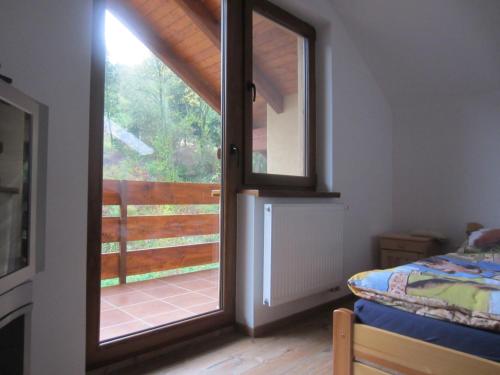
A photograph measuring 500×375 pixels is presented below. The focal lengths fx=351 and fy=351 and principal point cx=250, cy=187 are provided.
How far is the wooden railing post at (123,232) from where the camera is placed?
197 cm

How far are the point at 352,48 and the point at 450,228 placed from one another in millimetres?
1826

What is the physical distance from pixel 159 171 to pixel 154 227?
0.39m

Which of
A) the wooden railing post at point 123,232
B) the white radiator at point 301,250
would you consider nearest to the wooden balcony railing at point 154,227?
the wooden railing post at point 123,232

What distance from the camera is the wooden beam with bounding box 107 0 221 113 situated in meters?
1.95

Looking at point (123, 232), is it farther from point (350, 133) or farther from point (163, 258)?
point (350, 133)

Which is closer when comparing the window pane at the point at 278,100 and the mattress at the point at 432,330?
the mattress at the point at 432,330

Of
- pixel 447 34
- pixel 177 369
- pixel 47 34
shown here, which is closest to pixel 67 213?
pixel 47 34

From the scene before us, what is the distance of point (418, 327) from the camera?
50.9 inches

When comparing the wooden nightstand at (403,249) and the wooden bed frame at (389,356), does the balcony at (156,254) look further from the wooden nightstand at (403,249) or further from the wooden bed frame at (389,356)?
the wooden nightstand at (403,249)

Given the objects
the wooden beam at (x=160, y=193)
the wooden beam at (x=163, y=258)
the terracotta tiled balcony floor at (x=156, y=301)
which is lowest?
the terracotta tiled balcony floor at (x=156, y=301)

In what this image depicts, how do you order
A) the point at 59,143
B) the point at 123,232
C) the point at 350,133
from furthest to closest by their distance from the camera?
the point at 350,133 < the point at 123,232 < the point at 59,143

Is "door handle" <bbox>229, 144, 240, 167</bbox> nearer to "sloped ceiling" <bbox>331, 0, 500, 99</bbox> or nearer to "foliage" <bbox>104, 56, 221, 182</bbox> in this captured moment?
"foliage" <bbox>104, 56, 221, 182</bbox>

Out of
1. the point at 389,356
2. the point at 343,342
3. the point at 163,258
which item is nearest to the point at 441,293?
the point at 389,356

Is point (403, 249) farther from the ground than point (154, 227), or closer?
closer
